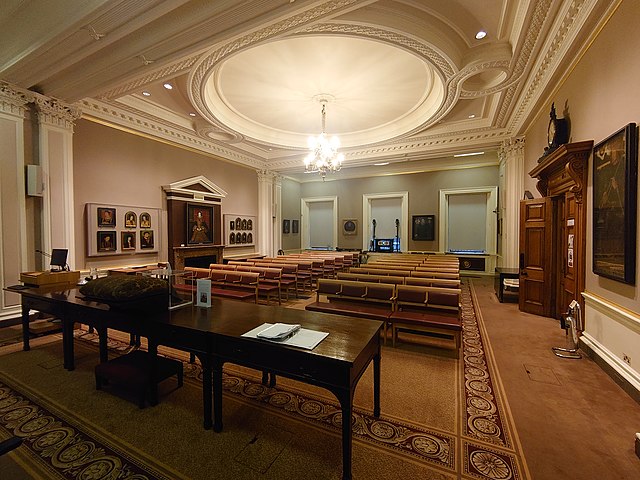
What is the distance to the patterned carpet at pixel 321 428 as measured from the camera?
6.38 ft

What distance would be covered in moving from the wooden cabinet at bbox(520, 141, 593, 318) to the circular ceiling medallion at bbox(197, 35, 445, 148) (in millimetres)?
2927

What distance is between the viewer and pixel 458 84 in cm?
584

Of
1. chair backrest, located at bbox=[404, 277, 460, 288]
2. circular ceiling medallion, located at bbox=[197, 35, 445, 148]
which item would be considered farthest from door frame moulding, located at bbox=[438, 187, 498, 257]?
chair backrest, located at bbox=[404, 277, 460, 288]

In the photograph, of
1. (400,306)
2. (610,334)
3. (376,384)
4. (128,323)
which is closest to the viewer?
(376,384)

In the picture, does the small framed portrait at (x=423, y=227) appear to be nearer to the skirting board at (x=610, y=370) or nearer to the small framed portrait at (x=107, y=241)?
the skirting board at (x=610, y=370)

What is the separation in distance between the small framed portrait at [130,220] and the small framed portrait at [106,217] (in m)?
0.29

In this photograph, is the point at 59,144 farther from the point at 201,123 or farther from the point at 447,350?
the point at 447,350

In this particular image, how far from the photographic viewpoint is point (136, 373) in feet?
9.02

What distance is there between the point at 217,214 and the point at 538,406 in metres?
9.40

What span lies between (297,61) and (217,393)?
5.88m

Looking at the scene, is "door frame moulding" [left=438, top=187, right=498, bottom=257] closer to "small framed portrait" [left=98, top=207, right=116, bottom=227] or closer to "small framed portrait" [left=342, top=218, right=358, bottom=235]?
"small framed portrait" [left=342, top=218, right=358, bottom=235]

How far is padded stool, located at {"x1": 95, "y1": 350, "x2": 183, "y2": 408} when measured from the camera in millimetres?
2636

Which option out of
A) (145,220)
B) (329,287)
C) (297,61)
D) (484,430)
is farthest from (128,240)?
(484,430)

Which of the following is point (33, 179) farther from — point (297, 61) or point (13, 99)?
point (297, 61)
